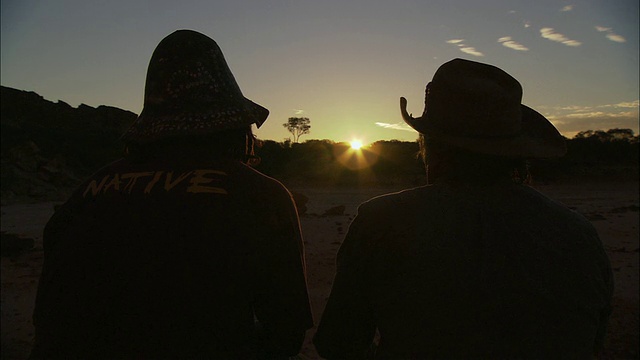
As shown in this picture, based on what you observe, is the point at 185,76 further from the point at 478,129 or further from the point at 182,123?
the point at 478,129

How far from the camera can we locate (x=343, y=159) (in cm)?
3131

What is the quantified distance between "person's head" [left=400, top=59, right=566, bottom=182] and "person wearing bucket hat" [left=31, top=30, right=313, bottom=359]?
0.63 m

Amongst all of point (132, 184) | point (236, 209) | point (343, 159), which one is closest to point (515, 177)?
point (236, 209)

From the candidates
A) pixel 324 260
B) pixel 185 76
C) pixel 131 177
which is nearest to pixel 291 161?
pixel 324 260

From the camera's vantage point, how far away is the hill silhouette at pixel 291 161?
72.9ft

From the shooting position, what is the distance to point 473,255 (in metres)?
1.52

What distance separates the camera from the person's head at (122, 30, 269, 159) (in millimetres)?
1735

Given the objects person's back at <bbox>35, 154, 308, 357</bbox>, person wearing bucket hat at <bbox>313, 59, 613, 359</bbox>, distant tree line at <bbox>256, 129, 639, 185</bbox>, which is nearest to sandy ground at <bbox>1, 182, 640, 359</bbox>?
person wearing bucket hat at <bbox>313, 59, 613, 359</bbox>

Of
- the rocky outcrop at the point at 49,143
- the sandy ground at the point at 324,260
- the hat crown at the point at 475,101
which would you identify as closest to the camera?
the hat crown at the point at 475,101

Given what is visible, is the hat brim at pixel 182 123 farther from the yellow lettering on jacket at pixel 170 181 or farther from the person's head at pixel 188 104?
the yellow lettering on jacket at pixel 170 181

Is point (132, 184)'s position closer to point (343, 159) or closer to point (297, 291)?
point (297, 291)

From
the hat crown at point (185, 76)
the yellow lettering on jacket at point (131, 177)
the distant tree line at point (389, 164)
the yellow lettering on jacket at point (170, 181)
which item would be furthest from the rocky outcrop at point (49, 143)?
the yellow lettering on jacket at point (170, 181)

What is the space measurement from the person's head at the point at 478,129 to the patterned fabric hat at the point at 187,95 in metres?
0.74

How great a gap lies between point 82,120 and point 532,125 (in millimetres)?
43495
